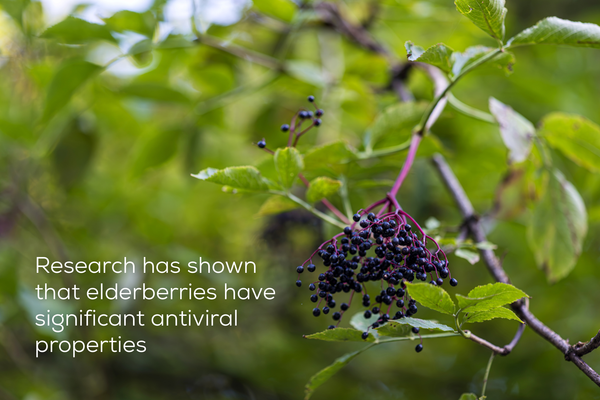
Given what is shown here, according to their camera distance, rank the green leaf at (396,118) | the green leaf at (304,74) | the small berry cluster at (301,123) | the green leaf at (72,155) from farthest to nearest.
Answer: the green leaf at (72,155)
the green leaf at (304,74)
the green leaf at (396,118)
the small berry cluster at (301,123)

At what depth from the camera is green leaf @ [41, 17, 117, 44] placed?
100cm

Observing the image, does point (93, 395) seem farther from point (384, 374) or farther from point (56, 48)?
point (56, 48)

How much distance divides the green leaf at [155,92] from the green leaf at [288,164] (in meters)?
0.77

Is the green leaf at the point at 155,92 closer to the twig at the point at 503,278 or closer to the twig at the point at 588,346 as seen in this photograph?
the twig at the point at 503,278

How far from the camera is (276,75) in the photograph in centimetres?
132

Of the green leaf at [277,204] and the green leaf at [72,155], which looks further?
the green leaf at [72,155]

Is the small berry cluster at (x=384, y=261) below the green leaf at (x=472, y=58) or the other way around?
below

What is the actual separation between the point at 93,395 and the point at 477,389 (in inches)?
58.3

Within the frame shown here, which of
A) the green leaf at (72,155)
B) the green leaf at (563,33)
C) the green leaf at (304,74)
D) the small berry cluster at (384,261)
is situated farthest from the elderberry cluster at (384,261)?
the green leaf at (72,155)

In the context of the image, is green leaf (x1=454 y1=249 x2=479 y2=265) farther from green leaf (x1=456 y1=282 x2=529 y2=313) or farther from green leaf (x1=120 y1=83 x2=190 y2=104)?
green leaf (x1=120 y1=83 x2=190 y2=104)

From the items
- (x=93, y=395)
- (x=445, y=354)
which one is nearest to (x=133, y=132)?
(x=93, y=395)

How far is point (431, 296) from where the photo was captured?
0.54 meters

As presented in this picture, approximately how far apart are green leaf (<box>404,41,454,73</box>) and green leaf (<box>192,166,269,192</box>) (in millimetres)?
287

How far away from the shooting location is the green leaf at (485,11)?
0.61m
